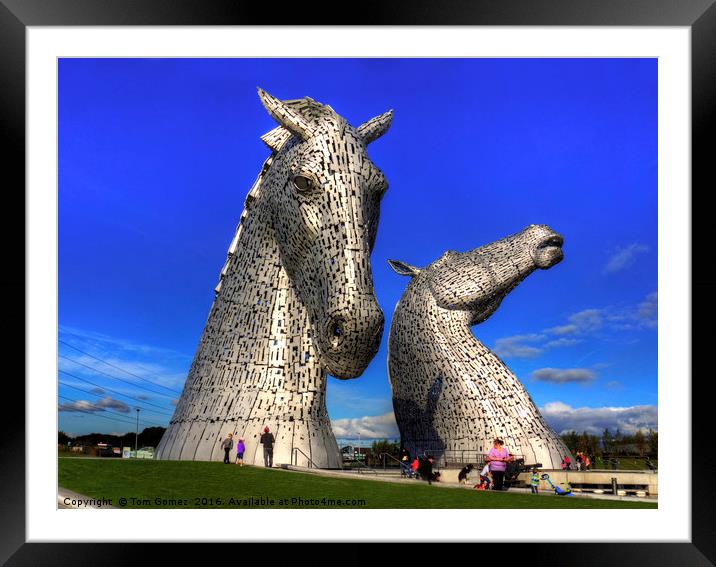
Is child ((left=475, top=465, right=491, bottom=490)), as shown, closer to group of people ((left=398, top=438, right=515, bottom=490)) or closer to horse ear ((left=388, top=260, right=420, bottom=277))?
group of people ((left=398, top=438, right=515, bottom=490))

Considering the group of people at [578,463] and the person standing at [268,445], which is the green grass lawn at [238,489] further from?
the group of people at [578,463]

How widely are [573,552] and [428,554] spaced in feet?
3.89

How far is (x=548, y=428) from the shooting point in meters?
13.1

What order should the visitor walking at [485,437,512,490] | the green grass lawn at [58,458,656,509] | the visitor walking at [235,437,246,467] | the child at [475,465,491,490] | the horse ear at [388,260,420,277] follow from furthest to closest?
the horse ear at [388,260,420,277] → the child at [475,465,491,490] → the visitor walking at [485,437,512,490] → the visitor walking at [235,437,246,467] → the green grass lawn at [58,458,656,509]

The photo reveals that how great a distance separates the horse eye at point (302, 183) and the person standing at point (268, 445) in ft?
8.04

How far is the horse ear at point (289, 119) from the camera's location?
759 centimetres

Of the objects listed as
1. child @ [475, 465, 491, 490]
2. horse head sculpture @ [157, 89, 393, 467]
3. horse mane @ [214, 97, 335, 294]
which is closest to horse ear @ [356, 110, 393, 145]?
horse head sculpture @ [157, 89, 393, 467]

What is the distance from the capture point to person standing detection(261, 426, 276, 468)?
24.6 feet

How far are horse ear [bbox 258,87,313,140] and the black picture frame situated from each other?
1.11m

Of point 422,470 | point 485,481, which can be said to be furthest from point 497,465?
point 422,470

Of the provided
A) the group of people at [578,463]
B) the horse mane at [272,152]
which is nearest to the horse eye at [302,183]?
the horse mane at [272,152]

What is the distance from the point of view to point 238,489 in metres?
6.75
